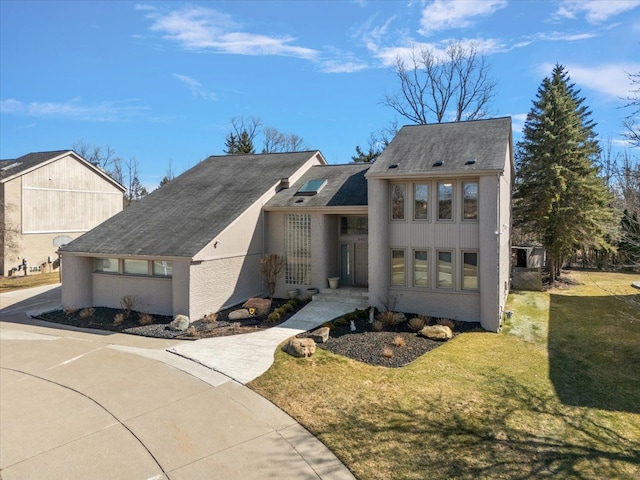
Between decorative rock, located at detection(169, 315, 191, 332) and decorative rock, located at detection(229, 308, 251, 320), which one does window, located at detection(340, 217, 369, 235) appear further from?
decorative rock, located at detection(169, 315, 191, 332)

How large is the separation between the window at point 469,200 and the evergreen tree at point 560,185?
1050 cm

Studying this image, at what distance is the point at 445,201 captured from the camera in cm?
1514

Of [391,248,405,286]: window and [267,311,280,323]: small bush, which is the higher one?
[391,248,405,286]: window

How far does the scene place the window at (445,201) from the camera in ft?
49.4

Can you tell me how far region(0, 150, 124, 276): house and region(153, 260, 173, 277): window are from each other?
17267mm

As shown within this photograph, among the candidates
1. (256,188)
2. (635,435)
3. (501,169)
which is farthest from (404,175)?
(635,435)

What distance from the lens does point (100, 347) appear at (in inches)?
503

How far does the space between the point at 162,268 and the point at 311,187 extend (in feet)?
24.4

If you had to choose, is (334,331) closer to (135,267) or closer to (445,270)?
(445,270)

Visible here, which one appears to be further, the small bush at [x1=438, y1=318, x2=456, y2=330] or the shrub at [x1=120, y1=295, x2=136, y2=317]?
the shrub at [x1=120, y1=295, x2=136, y2=317]

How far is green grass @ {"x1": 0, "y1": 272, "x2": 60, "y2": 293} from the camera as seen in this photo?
81.0 ft

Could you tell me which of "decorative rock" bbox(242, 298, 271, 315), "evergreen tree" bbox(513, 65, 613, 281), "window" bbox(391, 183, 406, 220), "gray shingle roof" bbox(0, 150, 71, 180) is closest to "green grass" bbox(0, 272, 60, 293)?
"gray shingle roof" bbox(0, 150, 71, 180)

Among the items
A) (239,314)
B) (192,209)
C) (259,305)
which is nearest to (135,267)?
(192,209)

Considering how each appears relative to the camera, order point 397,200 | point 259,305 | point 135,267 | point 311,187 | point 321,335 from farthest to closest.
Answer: point 311,187 < point 135,267 < point 259,305 < point 397,200 < point 321,335
